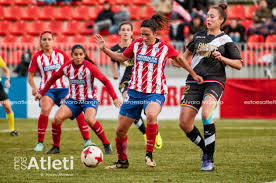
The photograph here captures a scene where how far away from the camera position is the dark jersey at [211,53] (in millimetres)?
6816

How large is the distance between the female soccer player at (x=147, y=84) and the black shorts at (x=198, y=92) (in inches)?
14.4

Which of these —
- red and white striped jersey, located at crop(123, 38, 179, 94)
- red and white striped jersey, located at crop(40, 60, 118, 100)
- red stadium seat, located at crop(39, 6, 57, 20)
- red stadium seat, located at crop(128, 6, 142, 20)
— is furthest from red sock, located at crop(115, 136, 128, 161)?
red stadium seat, located at crop(39, 6, 57, 20)

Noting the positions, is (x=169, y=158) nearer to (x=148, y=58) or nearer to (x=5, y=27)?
(x=148, y=58)

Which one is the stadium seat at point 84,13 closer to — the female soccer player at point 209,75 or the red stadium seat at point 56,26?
the red stadium seat at point 56,26

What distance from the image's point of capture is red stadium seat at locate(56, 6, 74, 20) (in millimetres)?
20516

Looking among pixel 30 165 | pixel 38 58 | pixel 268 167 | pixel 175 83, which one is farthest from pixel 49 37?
pixel 175 83

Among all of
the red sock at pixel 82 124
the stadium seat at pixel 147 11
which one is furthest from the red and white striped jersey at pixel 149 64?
the stadium seat at pixel 147 11

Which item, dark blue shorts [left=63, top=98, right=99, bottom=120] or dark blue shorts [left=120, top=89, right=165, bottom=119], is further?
dark blue shorts [left=63, top=98, right=99, bottom=120]

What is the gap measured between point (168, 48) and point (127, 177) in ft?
5.99

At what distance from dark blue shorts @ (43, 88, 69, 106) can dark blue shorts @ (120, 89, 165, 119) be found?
2.81m

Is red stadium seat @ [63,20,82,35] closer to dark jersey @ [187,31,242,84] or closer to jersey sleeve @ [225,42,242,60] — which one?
dark jersey @ [187,31,242,84]

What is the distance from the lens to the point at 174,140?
34.2ft

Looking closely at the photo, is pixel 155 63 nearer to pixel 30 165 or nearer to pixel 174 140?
pixel 30 165

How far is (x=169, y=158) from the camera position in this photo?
25.8 feet
